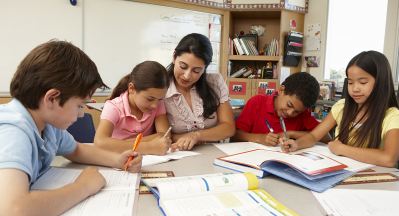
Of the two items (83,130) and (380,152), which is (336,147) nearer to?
(380,152)

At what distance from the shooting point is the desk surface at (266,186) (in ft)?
2.46

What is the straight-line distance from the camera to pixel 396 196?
2.84 feet

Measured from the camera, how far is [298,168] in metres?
0.93

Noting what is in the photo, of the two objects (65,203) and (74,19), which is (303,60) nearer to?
(74,19)

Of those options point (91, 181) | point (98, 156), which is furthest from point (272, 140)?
point (91, 181)

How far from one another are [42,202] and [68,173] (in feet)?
0.98

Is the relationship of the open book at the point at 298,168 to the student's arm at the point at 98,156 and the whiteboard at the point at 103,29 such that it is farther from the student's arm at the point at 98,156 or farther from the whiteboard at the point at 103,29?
the whiteboard at the point at 103,29

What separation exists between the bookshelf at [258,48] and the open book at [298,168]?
2811mm

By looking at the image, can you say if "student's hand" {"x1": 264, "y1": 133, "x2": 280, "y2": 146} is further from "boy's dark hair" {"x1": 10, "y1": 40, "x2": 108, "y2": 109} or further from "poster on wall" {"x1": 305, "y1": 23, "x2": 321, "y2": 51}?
"poster on wall" {"x1": 305, "y1": 23, "x2": 321, "y2": 51}

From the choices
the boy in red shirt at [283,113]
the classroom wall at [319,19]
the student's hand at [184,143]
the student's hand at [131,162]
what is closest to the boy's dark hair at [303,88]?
the boy in red shirt at [283,113]

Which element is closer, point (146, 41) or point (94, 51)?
point (94, 51)

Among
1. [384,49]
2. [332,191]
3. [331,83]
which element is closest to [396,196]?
[332,191]

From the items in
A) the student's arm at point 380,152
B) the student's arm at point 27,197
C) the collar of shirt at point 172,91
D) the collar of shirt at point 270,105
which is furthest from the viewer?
the collar of shirt at point 270,105

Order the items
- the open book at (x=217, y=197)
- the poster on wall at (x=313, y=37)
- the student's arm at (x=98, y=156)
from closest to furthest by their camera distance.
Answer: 1. the open book at (x=217, y=197)
2. the student's arm at (x=98, y=156)
3. the poster on wall at (x=313, y=37)
